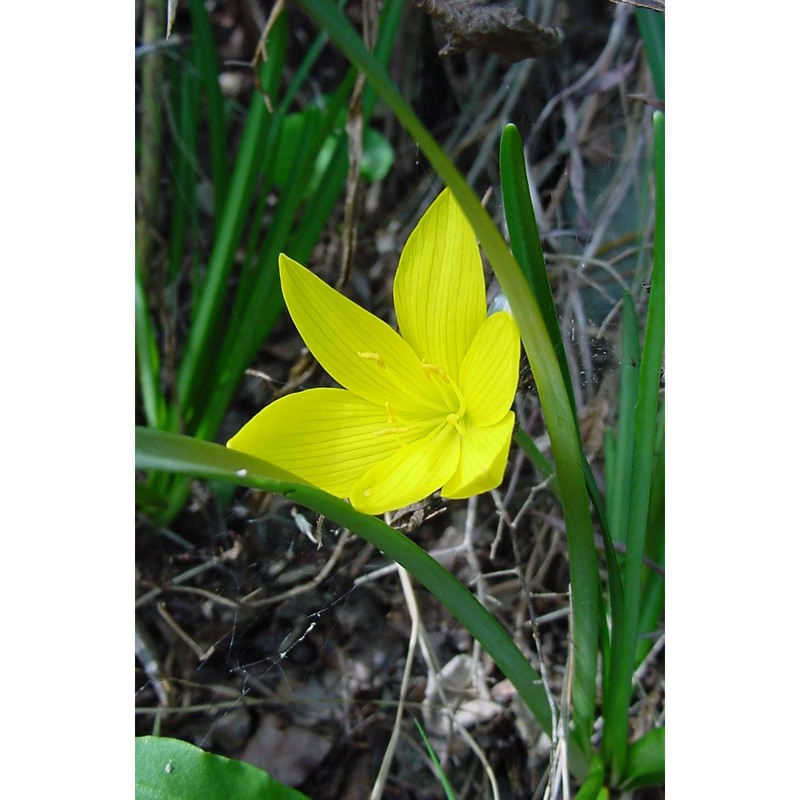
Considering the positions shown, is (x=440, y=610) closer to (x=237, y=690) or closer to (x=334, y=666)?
(x=334, y=666)

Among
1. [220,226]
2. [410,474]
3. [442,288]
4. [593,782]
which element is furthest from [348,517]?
[220,226]

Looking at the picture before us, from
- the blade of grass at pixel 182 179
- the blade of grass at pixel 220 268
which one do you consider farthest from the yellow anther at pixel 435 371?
the blade of grass at pixel 182 179

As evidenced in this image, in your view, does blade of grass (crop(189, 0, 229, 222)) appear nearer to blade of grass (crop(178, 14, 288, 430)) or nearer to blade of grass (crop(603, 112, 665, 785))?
blade of grass (crop(178, 14, 288, 430))

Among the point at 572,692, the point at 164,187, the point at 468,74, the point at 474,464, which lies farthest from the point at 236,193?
the point at 572,692

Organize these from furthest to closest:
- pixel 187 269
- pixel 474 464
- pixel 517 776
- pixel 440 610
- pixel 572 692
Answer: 1. pixel 187 269
2. pixel 440 610
3. pixel 517 776
4. pixel 572 692
5. pixel 474 464

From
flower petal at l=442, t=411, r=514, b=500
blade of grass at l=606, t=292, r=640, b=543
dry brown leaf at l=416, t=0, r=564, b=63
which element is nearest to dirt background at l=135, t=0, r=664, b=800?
blade of grass at l=606, t=292, r=640, b=543

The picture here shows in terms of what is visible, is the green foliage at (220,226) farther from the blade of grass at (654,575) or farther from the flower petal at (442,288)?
the blade of grass at (654,575)
